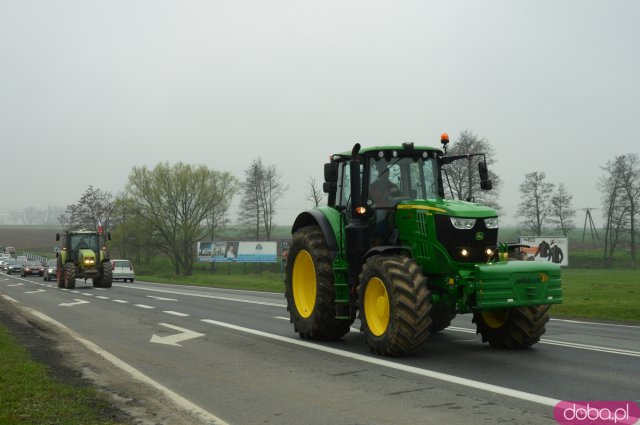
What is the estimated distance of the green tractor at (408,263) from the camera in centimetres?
851

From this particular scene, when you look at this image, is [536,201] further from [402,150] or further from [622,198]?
[402,150]

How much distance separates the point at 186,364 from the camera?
899cm

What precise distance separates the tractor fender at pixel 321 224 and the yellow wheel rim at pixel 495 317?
7.91 ft

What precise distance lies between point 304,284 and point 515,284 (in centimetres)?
406

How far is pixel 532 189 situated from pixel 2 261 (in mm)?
57692

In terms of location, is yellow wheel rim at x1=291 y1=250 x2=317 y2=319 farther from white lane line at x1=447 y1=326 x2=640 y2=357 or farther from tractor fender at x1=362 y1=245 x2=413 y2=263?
white lane line at x1=447 y1=326 x2=640 y2=357

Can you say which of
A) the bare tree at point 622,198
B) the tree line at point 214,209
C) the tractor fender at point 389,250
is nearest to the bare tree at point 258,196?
the tree line at point 214,209

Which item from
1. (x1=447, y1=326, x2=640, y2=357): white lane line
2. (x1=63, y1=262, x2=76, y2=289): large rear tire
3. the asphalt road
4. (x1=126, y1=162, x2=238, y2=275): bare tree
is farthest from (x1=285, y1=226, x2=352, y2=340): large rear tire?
(x1=126, y1=162, x2=238, y2=275): bare tree

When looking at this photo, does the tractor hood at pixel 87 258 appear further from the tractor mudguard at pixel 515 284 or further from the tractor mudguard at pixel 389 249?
the tractor mudguard at pixel 515 284

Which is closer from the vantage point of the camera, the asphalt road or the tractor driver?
the asphalt road

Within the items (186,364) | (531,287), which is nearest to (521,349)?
(531,287)

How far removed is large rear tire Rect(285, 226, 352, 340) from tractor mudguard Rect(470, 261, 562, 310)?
2572 millimetres

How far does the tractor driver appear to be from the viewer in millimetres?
9953

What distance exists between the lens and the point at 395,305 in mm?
8453
